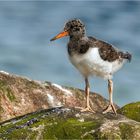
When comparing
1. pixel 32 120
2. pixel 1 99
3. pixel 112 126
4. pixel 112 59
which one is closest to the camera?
pixel 112 126

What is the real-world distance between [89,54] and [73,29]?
4.32ft

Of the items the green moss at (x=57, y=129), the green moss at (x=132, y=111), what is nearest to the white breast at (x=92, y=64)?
the green moss at (x=57, y=129)

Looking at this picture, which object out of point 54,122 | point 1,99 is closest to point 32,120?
point 54,122

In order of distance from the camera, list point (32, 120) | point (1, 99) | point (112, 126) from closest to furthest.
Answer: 1. point (112, 126)
2. point (32, 120)
3. point (1, 99)

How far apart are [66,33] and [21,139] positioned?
4.62m

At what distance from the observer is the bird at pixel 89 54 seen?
22328 millimetres

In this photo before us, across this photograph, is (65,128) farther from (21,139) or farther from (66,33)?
(66,33)

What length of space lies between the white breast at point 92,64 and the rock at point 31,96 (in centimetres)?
906

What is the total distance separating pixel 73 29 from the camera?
75.4ft

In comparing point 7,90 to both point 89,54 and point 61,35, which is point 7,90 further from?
point 89,54

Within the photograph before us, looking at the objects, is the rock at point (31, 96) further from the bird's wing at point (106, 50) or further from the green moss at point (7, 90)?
the bird's wing at point (106, 50)

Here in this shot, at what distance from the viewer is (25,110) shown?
3194 cm

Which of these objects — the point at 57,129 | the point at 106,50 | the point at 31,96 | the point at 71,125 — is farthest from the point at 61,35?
the point at 31,96

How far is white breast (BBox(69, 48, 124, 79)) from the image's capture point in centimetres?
2227
